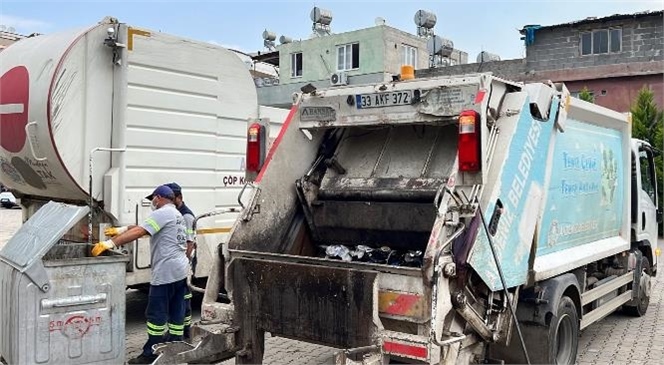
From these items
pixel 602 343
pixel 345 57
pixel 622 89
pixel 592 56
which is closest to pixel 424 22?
pixel 345 57

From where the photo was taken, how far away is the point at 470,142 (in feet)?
12.1

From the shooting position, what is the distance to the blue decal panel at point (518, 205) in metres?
3.72

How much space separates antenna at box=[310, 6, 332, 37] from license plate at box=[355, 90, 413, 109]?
30.9 meters

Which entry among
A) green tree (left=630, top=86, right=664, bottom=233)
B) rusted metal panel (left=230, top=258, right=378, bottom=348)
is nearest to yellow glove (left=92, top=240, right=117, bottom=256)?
rusted metal panel (left=230, top=258, right=378, bottom=348)

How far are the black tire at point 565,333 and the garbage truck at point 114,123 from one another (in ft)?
8.23

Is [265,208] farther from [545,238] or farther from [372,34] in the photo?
[372,34]

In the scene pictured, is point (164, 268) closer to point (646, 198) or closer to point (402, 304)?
point (402, 304)

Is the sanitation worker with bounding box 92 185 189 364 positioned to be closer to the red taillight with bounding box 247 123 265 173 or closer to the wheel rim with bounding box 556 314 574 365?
the red taillight with bounding box 247 123 265 173

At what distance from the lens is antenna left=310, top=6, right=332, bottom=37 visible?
34.5 metres

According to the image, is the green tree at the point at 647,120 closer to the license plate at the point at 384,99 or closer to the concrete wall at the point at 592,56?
the concrete wall at the point at 592,56

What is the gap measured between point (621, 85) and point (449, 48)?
10798mm

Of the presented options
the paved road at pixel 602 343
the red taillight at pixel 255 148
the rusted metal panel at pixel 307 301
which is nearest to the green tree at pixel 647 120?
the paved road at pixel 602 343

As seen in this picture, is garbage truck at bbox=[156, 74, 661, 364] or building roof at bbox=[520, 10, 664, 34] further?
building roof at bbox=[520, 10, 664, 34]

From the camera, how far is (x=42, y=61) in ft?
18.1
